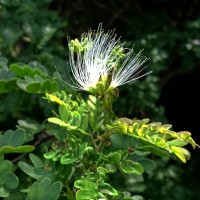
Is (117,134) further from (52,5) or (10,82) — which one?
(52,5)

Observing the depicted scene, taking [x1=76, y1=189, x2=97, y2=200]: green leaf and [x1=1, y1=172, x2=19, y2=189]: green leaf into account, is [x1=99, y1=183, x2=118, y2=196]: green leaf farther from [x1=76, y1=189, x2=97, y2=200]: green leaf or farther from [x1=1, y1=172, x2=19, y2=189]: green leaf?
[x1=1, y1=172, x2=19, y2=189]: green leaf

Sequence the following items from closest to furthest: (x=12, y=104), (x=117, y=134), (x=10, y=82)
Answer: (x=117, y=134) → (x=10, y=82) → (x=12, y=104)

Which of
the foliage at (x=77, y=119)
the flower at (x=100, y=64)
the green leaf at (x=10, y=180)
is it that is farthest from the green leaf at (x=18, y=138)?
the flower at (x=100, y=64)

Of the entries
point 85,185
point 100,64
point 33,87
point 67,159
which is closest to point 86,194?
point 85,185

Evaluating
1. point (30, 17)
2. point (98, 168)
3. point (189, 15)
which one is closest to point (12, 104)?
point (30, 17)

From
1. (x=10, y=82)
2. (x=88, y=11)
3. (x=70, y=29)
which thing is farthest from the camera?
(x=88, y=11)

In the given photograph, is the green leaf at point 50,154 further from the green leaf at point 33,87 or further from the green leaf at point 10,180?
the green leaf at point 33,87

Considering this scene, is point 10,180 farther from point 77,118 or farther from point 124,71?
point 124,71
